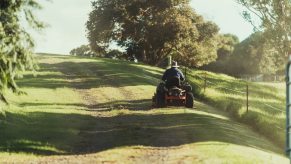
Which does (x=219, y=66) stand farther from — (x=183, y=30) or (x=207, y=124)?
(x=207, y=124)

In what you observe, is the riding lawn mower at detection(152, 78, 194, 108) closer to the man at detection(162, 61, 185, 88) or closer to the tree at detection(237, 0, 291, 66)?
the man at detection(162, 61, 185, 88)

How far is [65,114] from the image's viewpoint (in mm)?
21906

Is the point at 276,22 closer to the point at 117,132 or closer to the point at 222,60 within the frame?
the point at 117,132

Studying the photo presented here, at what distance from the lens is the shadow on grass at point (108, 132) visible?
631 inches

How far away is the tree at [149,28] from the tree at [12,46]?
152ft

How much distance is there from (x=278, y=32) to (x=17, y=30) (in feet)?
116

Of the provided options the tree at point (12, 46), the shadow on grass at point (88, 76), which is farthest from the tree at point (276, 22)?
the tree at point (12, 46)

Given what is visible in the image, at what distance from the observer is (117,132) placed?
18.2 metres

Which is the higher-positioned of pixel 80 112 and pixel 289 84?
pixel 289 84

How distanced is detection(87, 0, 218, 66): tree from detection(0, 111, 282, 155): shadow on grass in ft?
121

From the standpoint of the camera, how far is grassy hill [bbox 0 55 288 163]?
48.2 ft

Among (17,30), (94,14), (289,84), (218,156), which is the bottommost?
(218,156)

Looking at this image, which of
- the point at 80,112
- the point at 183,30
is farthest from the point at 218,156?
the point at 183,30

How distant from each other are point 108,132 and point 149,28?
42.2 meters
